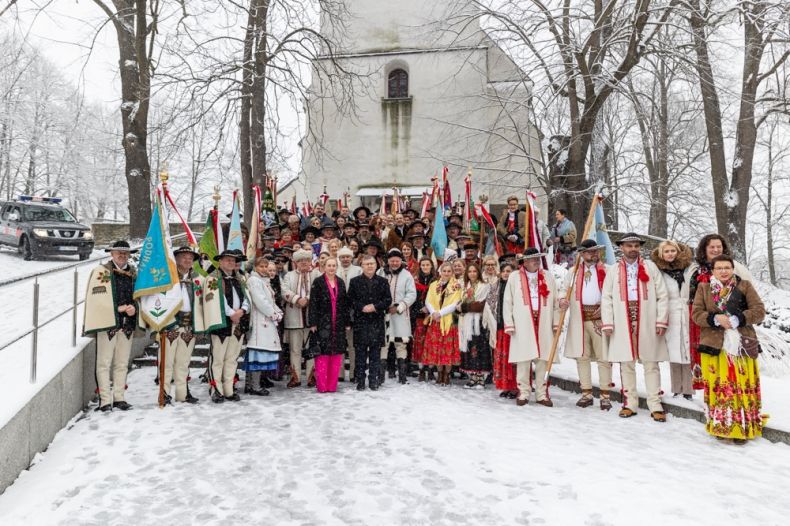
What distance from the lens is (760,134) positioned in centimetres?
2925

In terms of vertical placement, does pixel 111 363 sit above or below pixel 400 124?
below

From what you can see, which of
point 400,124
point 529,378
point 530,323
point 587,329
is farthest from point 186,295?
point 400,124

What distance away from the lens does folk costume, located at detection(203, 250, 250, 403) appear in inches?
277

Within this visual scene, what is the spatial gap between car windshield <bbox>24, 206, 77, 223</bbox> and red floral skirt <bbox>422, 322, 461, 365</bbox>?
14705 millimetres

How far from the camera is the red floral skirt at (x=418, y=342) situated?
8.34 metres

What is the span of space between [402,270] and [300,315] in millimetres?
1561

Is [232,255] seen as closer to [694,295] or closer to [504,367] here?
[504,367]

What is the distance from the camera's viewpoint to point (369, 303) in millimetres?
7766

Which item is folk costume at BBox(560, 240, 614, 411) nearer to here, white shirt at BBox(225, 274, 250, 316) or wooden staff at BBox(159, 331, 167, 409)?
white shirt at BBox(225, 274, 250, 316)

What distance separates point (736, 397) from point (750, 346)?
1.63 feet

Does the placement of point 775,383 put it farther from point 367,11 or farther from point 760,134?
point 760,134

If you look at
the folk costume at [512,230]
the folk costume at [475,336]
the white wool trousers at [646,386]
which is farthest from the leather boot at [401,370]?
the folk costume at [512,230]

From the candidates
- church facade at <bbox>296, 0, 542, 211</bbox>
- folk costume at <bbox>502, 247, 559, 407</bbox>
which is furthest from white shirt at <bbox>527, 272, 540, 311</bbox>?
church facade at <bbox>296, 0, 542, 211</bbox>

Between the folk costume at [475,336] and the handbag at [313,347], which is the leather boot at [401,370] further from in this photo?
the handbag at [313,347]
